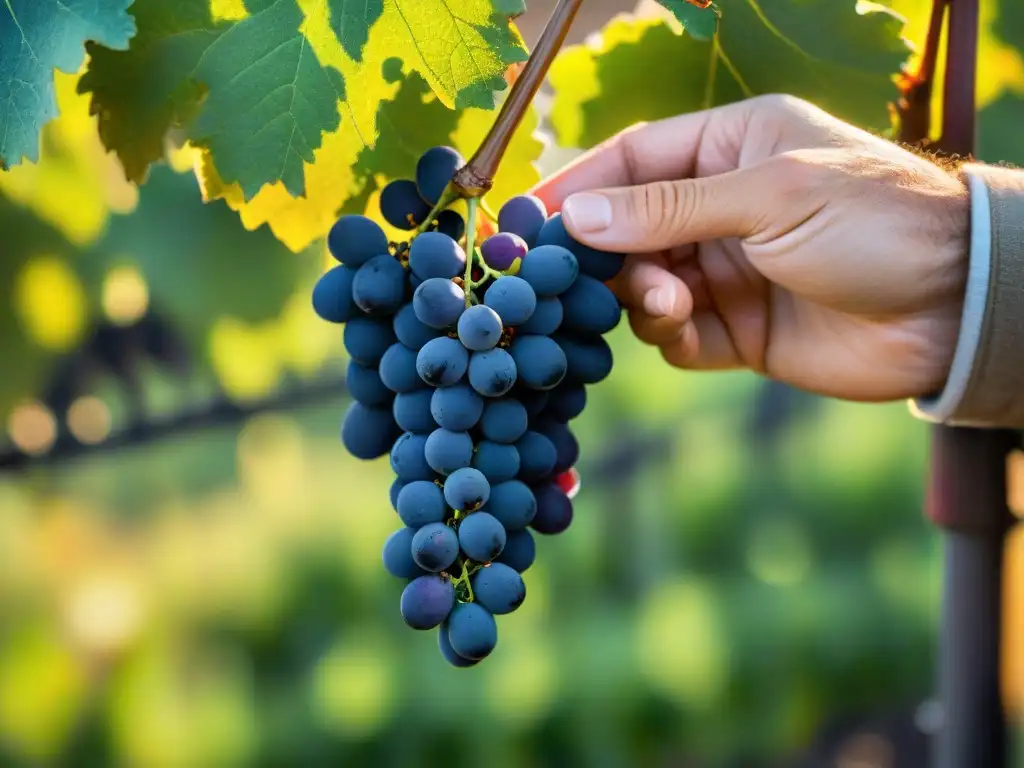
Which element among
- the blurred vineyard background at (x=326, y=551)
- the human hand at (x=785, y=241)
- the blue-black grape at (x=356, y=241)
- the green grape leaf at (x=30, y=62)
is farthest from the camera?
the blurred vineyard background at (x=326, y=551)

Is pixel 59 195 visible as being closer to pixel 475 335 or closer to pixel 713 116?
pixel 713 116

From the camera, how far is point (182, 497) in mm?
2283


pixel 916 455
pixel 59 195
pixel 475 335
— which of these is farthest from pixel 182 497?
pixel 916 455

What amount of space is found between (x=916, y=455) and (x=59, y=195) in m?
2.47

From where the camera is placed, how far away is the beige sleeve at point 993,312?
0.86 meters

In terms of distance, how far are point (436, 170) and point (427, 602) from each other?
11.3 inches

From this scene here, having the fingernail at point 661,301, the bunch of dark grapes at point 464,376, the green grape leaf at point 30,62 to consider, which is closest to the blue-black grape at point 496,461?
the bunch of dark grapes at point 464,376

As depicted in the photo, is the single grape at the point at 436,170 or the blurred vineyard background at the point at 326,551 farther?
the blurred vineyard background at the point at 326,551

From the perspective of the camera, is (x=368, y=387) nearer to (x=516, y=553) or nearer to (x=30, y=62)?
(x=516, y=553)

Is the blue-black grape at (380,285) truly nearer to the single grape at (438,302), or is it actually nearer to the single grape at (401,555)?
the single grape at (438,302)

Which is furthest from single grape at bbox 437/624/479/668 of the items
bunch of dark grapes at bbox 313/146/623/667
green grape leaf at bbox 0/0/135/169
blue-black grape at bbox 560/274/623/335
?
green grape leaf at bbox 0/0/135/169

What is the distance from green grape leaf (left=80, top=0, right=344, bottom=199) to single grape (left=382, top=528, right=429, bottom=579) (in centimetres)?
22

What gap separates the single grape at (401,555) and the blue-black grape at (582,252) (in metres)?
0.21

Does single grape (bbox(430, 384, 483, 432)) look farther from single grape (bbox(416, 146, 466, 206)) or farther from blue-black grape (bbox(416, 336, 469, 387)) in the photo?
single grape (bbox(416, 146, 466, 206))
